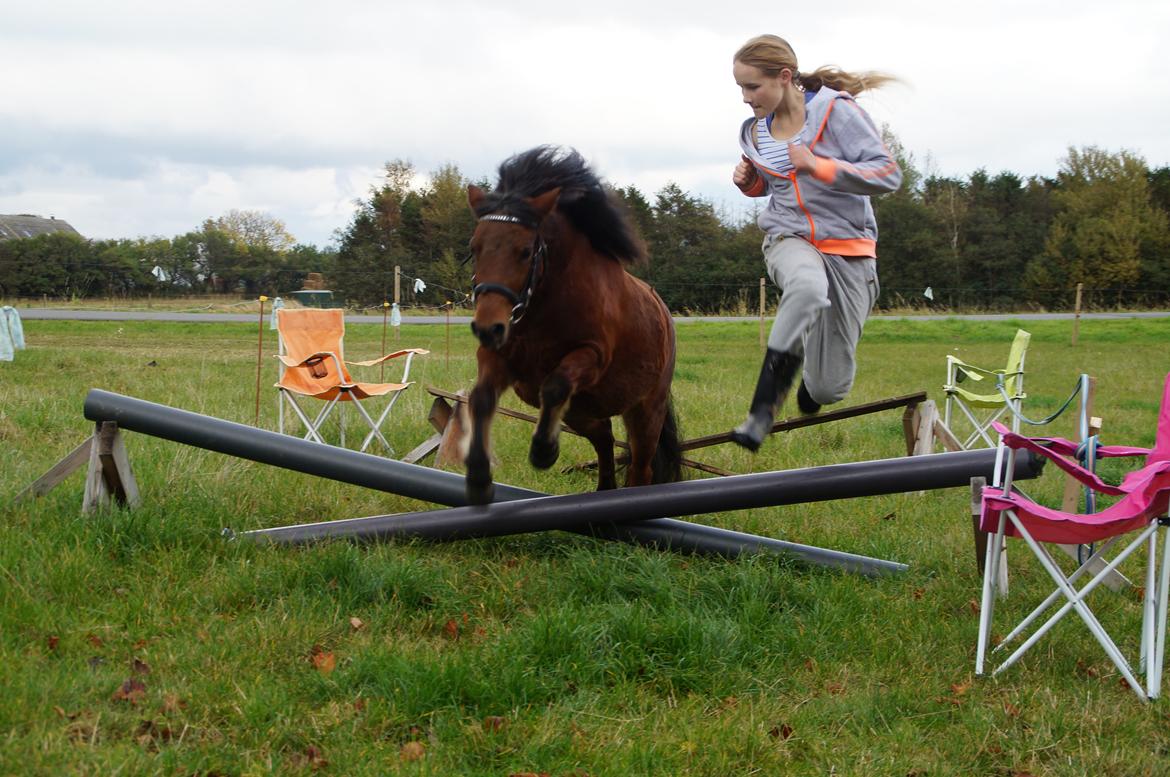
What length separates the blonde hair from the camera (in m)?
4.46

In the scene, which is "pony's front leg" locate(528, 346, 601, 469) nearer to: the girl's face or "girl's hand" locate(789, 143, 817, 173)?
"girl's hand" locate(789, 143, 817, 173)

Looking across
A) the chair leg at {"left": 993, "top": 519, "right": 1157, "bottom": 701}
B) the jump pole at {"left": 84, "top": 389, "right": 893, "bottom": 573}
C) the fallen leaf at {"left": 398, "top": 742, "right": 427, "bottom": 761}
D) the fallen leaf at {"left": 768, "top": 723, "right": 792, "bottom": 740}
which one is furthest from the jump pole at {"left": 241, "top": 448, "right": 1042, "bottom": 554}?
the fallen leaf at {"left": 398, "top": 742, "right": 427, "bottom": 761}

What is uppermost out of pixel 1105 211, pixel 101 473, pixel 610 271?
pixel 1105 211

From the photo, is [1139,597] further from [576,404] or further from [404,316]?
[404,316]

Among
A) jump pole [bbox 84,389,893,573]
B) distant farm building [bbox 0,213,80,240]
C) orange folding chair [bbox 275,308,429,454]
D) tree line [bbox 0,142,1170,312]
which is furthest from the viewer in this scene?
distant farm building [bbox 0,213,80,240]

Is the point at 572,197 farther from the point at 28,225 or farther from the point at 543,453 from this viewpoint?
the point at 28,225

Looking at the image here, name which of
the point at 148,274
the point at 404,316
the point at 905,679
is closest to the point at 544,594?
the point at 905,679

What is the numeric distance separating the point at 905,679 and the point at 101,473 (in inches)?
142

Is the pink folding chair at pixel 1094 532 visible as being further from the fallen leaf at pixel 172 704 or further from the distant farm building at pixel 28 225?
the distant farm building at pixel 28 225

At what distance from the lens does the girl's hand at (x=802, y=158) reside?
4242 millimetres

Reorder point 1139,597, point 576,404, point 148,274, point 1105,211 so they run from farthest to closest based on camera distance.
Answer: point 1105,211 < point 148,274 < point 576,404 < point 1139,597

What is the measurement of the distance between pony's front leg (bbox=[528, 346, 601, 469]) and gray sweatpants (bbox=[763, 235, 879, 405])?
0.92m

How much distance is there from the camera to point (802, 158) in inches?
167

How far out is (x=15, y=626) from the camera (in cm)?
339
